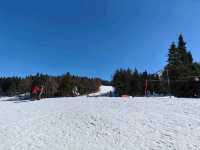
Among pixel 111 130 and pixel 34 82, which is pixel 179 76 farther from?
pixel 34 82

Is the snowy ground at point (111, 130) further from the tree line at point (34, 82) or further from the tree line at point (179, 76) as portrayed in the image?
the tree line at point (34, 82)

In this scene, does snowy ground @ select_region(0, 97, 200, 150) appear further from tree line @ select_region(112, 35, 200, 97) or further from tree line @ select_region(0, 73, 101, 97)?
tree line @ select_region(0, 73, 101, 97)

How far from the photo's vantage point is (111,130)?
14812mm

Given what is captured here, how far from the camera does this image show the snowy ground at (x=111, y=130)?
12562 mm

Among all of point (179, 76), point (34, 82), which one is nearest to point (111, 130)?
point (179, 76)

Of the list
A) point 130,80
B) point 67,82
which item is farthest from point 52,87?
point 130,80

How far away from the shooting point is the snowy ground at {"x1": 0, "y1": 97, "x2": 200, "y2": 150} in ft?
41.2

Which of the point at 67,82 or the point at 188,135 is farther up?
the point at 67,82

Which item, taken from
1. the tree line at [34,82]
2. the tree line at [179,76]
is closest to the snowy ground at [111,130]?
the tree line at [179,76]

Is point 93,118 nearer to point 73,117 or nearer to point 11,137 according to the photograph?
point 73,117

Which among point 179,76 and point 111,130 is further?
point 179,76

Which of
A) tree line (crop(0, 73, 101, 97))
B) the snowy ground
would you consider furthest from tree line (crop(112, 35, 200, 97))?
A: tree line (crop(0, 73, 101, 97))

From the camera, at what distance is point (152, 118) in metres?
17.0

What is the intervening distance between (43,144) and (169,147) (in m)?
6.56
